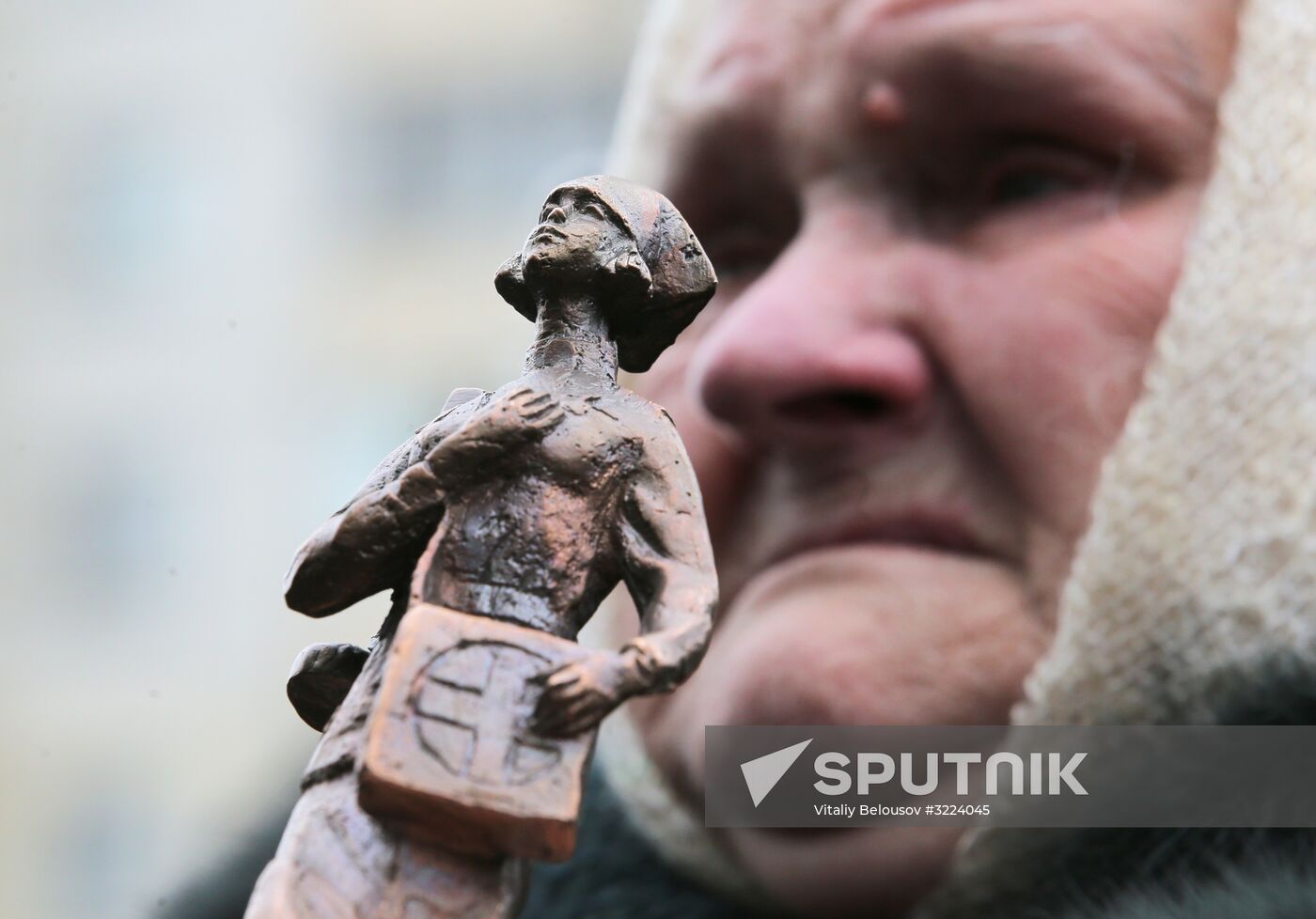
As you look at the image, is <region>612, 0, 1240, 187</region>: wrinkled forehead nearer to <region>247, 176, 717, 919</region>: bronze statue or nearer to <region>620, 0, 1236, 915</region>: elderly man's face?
<region>620, 0, 1236, 915</region>: elderly man's face

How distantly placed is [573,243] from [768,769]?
72 cm

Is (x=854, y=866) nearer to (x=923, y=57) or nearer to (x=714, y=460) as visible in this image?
(x=714, y=460)

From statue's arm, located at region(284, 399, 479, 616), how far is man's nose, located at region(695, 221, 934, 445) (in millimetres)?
573

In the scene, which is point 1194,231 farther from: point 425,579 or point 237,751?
point 237,751

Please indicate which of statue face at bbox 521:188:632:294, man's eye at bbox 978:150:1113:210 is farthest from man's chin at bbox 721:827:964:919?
statue face at bbox 521:188:632:294

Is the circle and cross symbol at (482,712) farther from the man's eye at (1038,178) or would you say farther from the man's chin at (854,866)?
the man's eye at (1038,178)

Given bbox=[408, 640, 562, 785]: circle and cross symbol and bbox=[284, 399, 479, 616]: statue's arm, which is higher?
bbox=[284, 399, 479, 616]: statue's arm

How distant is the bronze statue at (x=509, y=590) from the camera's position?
2.31ft

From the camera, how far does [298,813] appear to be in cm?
76

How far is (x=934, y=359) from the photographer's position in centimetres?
138

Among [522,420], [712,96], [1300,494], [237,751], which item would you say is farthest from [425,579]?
[237,751]

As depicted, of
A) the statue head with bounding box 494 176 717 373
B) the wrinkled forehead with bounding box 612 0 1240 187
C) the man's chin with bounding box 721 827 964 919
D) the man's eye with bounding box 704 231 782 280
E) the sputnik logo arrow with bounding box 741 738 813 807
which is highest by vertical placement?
the wrinkled forehead with bounding box 612 0 1240 187

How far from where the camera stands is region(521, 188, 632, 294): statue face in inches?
32.8

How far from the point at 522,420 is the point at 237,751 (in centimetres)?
222
